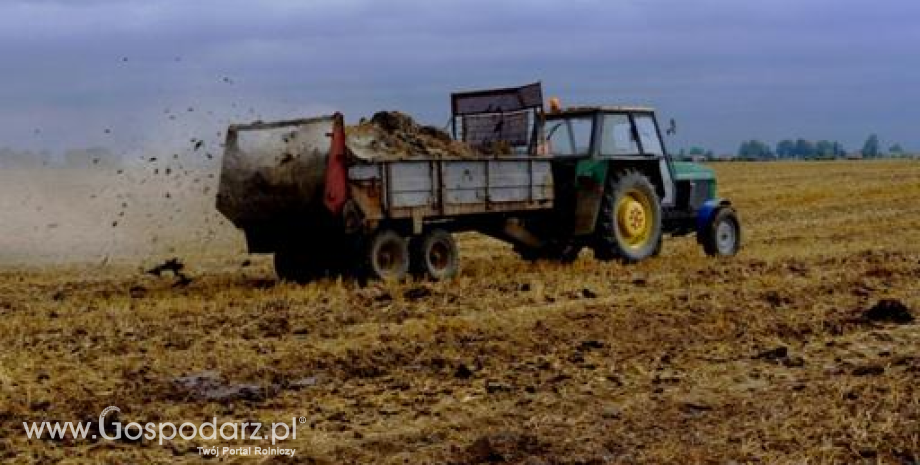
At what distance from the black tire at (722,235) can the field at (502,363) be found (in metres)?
1.86

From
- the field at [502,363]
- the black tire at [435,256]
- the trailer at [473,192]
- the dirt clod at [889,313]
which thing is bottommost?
the field at [502,363]

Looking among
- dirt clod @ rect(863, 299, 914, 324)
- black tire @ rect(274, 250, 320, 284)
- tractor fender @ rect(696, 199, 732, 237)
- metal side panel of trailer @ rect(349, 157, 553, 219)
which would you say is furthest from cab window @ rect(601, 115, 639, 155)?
dirt clod @ rect(863, 299, 914, 324)

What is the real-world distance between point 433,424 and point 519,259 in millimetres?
11057

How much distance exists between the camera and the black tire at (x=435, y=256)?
14703 millimetres

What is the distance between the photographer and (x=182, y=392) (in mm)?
8234

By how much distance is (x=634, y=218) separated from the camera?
17.1 m

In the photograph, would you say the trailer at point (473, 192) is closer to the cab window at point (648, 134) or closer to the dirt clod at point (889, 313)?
the cab window at point (648, 134)

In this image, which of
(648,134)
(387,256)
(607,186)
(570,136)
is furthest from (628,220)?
(387,256)

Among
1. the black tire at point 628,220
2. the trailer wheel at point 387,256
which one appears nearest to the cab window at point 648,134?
the black tire at point 628,220

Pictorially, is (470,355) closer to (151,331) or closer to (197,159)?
(151,331)

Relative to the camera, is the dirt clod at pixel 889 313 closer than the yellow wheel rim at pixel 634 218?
Yes

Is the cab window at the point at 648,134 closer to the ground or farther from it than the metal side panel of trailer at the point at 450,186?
farther from it

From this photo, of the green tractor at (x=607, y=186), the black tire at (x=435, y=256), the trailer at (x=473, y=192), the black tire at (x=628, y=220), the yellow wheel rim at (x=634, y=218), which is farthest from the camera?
the yellow wheel rim at (x=634, y=218)

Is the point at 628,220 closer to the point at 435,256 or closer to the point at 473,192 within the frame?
the point at 473,192
